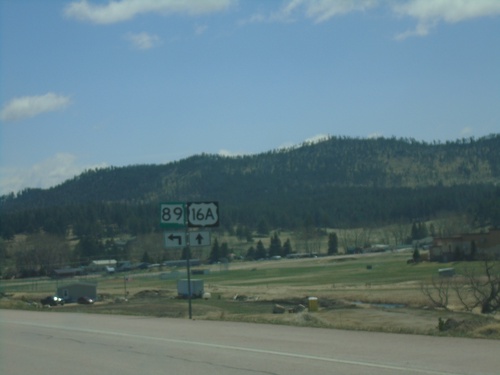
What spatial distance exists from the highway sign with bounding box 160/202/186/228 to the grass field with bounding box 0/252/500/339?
3530 millimetres

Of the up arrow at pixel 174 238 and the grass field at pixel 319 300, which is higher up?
the up arrow at pixel 174 238

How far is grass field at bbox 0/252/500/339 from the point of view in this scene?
78.7ft

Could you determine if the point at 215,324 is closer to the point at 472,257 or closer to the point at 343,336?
the point at 343,336

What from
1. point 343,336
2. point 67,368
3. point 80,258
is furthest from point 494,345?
point 80,258

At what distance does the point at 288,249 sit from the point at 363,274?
80.8m

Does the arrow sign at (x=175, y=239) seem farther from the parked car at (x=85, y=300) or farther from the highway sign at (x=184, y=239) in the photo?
the parked car at (x=85, y=300)

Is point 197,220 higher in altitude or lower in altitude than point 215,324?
higher

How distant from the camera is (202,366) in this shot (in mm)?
13930

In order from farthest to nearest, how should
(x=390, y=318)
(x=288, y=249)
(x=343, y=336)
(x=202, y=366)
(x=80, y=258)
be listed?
(x=288, y=249) → (x=80, y=258) → (x=390, y=318) → (x=343, y=336) → (x=202, y=366)

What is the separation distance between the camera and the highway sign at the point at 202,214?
84.4ft

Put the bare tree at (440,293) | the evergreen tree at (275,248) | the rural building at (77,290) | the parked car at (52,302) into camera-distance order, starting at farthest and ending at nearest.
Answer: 1. the evergreen tree at (275,248)
2. the rural building at (77,290)
3. the parked car at (52,302)
4. the bare tree at (440,293)

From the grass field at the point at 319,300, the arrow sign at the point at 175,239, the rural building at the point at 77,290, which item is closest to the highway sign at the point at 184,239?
the arrow sign at the point at 175,239

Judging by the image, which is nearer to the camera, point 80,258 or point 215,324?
point 215,324

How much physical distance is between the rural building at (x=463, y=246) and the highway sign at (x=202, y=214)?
2713 inches
